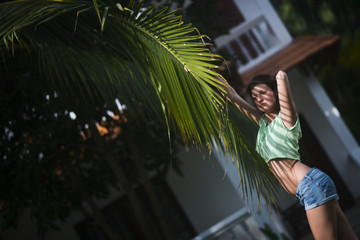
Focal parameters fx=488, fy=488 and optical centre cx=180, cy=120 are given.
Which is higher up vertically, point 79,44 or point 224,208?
point 79,44

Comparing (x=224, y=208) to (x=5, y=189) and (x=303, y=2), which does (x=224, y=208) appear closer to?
(x=5, y=189)

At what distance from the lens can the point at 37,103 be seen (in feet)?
18.3

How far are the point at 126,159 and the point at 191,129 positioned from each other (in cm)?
573

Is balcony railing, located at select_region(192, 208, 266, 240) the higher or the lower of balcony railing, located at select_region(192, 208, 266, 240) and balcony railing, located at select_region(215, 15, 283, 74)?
the lower

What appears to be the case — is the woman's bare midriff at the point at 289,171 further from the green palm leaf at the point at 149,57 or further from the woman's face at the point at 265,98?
the woman's face at the point at 265,98

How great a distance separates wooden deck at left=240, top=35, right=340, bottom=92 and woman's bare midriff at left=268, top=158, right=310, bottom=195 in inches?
207

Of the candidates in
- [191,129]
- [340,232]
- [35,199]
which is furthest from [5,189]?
[340,232]

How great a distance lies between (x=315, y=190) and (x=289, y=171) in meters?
0.20

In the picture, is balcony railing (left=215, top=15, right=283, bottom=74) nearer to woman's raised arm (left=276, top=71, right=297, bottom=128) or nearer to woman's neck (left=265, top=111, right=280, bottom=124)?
woman's neck (left=265, top=111, right=280, bottom=124)

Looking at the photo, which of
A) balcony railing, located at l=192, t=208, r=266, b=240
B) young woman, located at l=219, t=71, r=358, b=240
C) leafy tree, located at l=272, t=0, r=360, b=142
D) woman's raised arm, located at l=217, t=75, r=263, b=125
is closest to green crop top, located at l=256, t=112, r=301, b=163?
young woman, located at l=219, t=71, r=358, b=240

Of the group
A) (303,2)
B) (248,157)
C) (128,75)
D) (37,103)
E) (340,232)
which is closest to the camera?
(340,232)

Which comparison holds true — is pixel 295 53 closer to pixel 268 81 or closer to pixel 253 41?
pixel 253 41

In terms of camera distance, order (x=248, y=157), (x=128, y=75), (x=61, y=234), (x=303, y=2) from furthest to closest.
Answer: (x=303, y=2)
(x=61, y=234)
(x=128, y=75)
(x=248, y=157)

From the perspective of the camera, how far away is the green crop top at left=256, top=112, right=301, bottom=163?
2.61m
